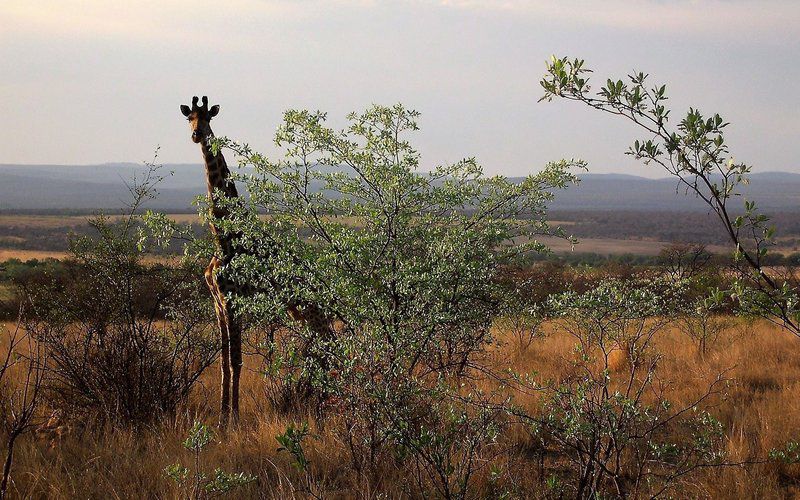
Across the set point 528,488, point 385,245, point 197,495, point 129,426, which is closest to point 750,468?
point 528,488

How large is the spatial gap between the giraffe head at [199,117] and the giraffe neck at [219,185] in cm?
6

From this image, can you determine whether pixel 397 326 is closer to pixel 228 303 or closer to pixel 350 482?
pixel 350 482

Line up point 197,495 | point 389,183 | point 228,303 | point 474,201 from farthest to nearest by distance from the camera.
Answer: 1. point 228,303
2. point 474,201
3. point 389,183
4. point 197,495

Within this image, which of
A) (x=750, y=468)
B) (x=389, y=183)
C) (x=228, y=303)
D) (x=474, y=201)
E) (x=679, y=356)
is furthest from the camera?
(x=679, y=356)

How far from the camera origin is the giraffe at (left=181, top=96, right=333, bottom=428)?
6.02m

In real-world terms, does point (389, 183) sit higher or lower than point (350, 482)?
higher

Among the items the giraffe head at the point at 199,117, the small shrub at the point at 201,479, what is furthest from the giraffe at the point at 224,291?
the small shrub at the point at 201,479

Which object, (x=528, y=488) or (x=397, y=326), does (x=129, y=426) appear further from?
(x=528, y=488)

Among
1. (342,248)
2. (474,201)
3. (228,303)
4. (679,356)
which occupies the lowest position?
(679,356)

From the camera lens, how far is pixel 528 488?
459 centimetres

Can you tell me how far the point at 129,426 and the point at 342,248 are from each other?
2807 mm

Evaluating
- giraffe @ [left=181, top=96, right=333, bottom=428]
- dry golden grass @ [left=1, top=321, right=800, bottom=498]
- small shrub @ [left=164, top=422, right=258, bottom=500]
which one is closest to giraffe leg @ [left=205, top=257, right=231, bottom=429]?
giraffe @ [left=181, top=96, right=333, bottom=428]

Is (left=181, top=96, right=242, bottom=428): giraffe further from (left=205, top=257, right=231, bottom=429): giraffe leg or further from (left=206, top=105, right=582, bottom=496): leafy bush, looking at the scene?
(left=206, top=105, right=582, bottom=496): leafy bush

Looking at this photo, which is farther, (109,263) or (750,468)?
(109,263)
